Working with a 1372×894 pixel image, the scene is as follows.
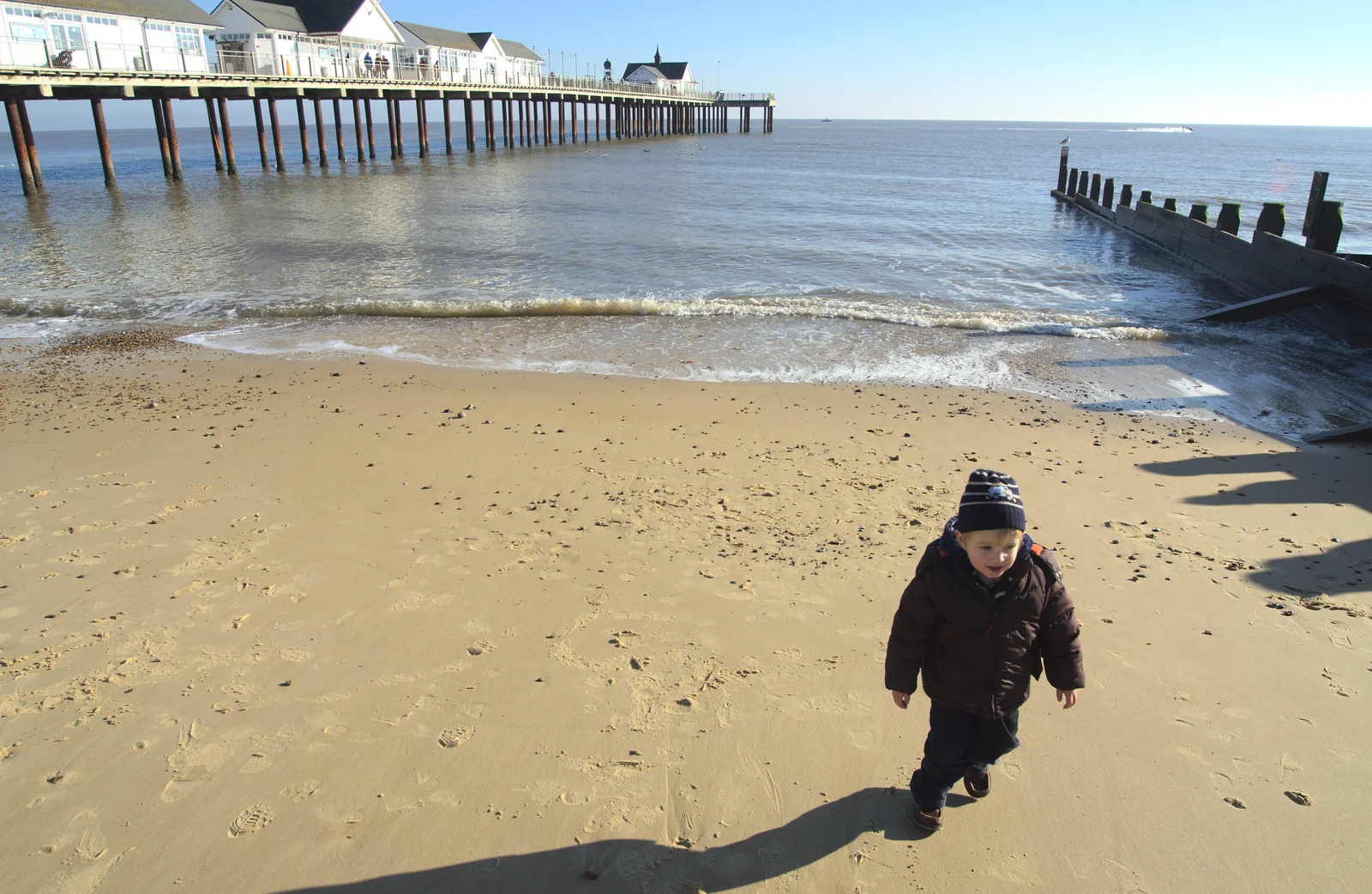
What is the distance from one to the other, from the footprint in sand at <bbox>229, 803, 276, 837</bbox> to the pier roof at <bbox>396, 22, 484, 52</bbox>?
198 feet

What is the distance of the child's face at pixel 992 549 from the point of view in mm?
2486

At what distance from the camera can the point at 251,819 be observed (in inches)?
115

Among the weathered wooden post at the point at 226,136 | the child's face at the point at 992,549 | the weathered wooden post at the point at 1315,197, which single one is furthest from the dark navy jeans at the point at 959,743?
the weathered wooden post at the point at 226,136

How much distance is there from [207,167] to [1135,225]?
A: 151 feet

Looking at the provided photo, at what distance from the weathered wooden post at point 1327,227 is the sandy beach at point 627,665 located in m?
8.19

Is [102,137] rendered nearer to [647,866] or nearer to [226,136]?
[226,136]

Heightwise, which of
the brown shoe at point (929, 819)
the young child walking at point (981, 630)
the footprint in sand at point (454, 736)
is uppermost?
the young child walking at point (981, 630)

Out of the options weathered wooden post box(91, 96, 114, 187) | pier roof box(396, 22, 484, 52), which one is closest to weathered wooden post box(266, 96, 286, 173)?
weathered wooden post box(91, 96, 114, 187)

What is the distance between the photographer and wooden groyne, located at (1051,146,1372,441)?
37.4 ft

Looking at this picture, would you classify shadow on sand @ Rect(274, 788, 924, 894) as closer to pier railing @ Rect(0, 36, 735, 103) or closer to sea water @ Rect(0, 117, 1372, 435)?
sea water @ Rect(0, 117, 1372, 435)

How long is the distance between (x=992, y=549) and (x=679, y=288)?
12.9 metres

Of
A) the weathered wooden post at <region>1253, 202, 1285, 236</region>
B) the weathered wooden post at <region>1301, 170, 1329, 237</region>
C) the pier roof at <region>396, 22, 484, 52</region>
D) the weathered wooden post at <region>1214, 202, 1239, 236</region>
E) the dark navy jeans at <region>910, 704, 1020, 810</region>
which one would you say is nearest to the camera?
the dark navy jeans at <region>910, 704, 1020, 810</region>

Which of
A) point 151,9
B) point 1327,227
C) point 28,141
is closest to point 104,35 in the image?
point 151,9

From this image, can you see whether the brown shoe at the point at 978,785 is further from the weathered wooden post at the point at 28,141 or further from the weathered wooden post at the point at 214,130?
the weathered wooden post at the point at 214,130
